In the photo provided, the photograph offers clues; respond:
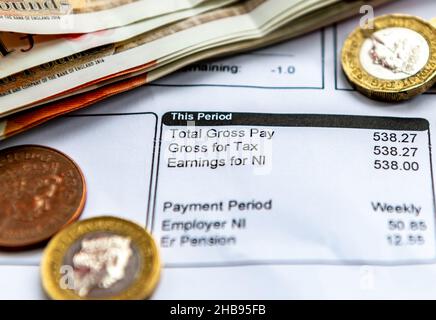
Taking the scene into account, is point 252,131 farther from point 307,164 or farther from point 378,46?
point 378,46

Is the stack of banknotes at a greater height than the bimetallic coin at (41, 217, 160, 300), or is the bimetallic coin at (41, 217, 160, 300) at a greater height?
the stack of banknotes

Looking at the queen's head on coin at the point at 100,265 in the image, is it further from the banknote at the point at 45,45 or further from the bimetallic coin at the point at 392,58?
the bimetallic coin at the point at 392,58

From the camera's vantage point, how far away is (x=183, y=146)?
66 cm

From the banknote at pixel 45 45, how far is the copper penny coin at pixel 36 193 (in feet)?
0.30

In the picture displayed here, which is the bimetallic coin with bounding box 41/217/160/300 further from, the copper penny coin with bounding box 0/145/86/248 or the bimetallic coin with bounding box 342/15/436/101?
the bimetallic coin with bounding box 342/15/436/101

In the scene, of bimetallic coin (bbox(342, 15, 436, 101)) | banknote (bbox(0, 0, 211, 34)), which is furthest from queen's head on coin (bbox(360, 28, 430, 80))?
banknote (bbox(0, 0, 211, 34))

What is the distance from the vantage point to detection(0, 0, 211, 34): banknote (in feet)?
2.19

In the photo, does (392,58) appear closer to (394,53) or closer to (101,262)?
(394,53)

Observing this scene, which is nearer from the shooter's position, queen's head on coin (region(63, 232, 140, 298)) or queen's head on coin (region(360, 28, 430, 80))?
queen's head on coin (region(63, 232, 140, 298))

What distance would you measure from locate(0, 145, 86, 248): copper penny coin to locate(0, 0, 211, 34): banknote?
0.44ft

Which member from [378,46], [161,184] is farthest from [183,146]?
[378,46]

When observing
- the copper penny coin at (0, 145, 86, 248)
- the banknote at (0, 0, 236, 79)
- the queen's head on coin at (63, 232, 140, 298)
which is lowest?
the queen's head on coin at (63, 232, 140, 298)

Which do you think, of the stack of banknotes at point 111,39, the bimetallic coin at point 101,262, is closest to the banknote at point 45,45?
the stack of banknotes at point 111,39
